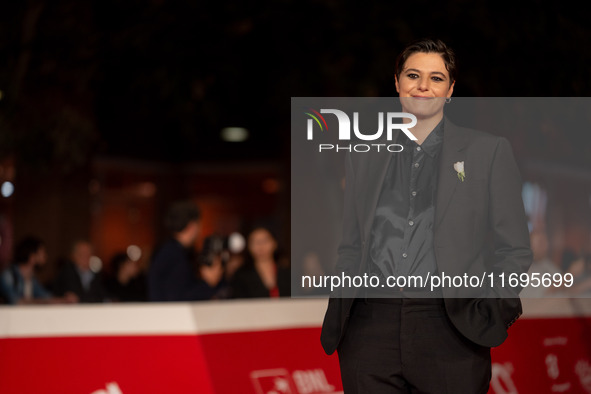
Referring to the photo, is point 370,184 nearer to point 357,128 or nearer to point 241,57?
point 357,128

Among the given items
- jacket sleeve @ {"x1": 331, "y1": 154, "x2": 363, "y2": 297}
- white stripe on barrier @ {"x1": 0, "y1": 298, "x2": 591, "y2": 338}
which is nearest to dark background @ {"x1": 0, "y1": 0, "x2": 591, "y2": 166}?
white stripe on barrier @ {"x1": 0, "y1": 298, "x2": 591, "y2": 338}

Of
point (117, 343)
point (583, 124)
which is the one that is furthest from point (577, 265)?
point (117, 343)

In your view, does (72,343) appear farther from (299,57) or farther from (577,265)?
(299,57)

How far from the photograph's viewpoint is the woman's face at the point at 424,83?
286 cm

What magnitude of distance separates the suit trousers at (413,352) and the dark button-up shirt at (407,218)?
0.12m

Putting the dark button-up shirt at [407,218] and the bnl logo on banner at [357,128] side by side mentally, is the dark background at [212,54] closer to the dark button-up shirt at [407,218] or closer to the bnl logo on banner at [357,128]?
the bnl logo on banner at [357,128]

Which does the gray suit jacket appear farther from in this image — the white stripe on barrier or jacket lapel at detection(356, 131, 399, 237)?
the white stripe on barrier

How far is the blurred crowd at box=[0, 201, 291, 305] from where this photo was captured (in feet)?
20.1

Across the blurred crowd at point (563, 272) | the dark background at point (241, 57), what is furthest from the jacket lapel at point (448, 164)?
the dark background at point (241, 57)

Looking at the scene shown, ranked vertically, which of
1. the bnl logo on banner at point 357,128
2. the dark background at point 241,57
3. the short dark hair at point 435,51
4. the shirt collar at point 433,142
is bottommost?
the shirt collar at point 433,142

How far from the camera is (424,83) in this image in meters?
2.85

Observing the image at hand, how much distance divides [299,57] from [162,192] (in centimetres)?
1348

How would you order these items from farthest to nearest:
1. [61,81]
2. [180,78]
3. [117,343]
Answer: [61,81]
[180,78]
[117,343]

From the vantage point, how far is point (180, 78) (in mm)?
9430
